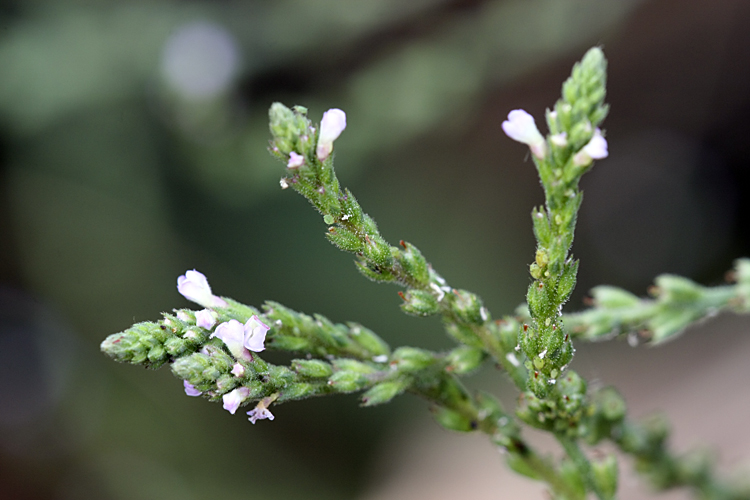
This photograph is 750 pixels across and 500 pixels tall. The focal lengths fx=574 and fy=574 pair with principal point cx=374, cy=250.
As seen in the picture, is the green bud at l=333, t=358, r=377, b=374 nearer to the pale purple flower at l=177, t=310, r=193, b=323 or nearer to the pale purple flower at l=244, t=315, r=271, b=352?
the pale purple flower at l=244, t=315, r=271, b=352

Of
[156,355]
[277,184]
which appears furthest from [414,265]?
[277,184]

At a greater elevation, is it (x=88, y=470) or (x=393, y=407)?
(x=393, y=407)

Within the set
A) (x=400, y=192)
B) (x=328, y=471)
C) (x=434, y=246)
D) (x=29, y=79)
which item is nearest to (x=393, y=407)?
(x=328, y=471)

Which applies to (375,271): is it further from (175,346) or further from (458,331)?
(175,346)

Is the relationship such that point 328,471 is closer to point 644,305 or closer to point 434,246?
point 434,246

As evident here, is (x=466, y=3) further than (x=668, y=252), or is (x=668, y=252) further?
(x=668, y=252)

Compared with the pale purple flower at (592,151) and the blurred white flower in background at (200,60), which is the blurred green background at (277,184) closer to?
the blurred white flower in background at (200,60)
